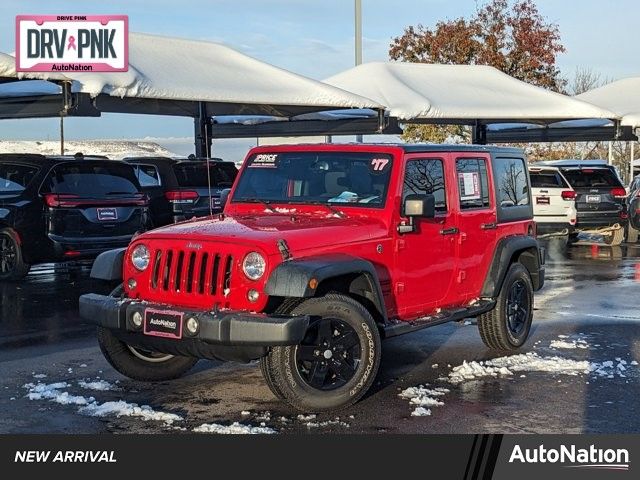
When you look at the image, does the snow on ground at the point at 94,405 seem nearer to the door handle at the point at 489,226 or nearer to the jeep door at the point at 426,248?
the jeep door at the point at 426,248

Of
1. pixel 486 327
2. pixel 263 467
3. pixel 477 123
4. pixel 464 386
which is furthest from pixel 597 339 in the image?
pixel 477 123

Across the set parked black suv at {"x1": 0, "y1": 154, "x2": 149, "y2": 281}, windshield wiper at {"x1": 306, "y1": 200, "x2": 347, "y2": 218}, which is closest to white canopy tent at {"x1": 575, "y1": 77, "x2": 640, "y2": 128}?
parked black suv at {"x1": 0, "y1": 154, "x2": 149, "y2": 281}

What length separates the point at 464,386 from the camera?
697 cm

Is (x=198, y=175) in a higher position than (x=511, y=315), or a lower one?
higher

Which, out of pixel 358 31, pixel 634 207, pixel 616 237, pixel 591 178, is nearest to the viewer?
pixel 634 207

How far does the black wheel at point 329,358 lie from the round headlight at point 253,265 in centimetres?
33

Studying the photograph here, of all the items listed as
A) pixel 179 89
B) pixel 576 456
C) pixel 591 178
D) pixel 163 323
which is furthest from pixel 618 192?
pixel 576 456

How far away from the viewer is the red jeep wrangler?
5984 millimetres

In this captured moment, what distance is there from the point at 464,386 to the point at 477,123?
16.4 meters

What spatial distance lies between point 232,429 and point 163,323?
828 mm

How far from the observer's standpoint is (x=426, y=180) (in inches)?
293

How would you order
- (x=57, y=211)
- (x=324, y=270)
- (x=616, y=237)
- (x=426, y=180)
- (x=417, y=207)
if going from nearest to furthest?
(x=324, y=270)
(x=417, y=207)
(x=426, y=180)
(x=57, y=211)
(x=616, y=237)

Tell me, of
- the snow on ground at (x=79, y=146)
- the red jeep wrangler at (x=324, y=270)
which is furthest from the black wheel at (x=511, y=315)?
the snow on ground at (x=79, y=146)

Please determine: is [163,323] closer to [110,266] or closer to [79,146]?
[110,266]
